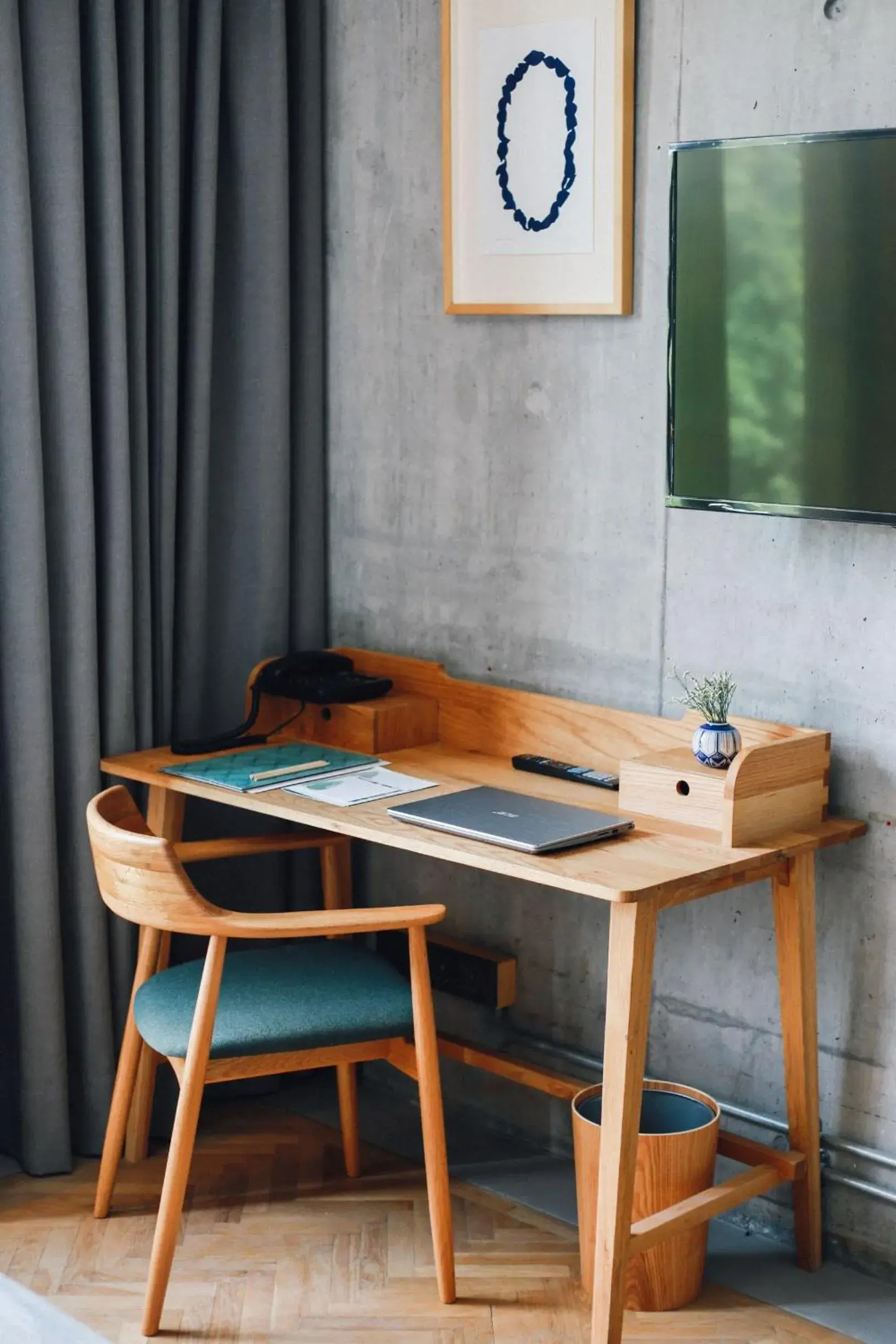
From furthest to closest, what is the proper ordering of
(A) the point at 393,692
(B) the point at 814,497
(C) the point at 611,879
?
(A) the point at 393,692
(B) the point at 814,497
(C) the point at 611,879

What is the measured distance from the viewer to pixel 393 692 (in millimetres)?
3219

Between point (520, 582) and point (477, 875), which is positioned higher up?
point (520, 582)

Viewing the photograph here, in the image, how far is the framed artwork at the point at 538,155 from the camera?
278 centimetres

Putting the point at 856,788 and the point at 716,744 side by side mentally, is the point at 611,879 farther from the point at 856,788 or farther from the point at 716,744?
the point at 856,788

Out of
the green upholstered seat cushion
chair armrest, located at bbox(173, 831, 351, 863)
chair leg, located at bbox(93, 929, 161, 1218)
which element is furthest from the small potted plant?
chair leg, located at bbox(93, 929, 161, 1218)

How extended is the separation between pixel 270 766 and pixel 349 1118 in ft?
2.23

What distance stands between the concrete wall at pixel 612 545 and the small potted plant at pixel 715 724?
0.10 m

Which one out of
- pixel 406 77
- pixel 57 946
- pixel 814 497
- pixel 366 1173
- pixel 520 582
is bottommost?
pixel 366 1173

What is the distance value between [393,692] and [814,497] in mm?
1043

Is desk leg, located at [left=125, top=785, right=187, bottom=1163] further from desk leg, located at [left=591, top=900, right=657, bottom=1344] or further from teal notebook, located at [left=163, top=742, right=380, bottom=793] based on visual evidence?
desk leg, located at [left=591, top=900, right=657, bottom=1344]

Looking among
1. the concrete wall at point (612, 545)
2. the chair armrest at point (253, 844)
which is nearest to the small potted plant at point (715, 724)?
the concrete wall at point (612, 545)

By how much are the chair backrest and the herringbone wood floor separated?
0.63 metres

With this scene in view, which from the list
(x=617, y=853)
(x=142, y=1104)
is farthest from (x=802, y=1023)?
(x=142, y=1104)

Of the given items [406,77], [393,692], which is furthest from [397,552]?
[406,77]
